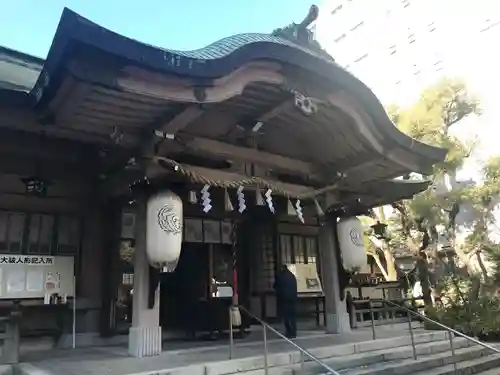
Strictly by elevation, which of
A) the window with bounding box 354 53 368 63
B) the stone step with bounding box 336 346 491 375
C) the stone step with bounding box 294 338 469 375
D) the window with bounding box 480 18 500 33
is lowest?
the stone step with bounding box 336 346 491 375

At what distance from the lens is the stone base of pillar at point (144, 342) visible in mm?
6051

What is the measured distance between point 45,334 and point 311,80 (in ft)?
19.6

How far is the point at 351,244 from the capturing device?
28.6 feet

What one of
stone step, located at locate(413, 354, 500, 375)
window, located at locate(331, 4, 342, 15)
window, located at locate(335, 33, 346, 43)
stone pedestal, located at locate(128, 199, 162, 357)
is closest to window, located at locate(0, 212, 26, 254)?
stone pedestal, located at locate(128, 199, 162, 357)

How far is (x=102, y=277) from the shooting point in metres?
7.94

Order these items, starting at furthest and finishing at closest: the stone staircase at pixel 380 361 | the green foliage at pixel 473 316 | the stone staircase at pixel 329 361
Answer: the green foliage at pixel 473 316, the stone staircase at pixel 380 361, the stone staircase at pixel 329 361

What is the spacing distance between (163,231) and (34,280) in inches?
112

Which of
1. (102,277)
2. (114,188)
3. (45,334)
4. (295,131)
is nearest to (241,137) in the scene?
(295,131)

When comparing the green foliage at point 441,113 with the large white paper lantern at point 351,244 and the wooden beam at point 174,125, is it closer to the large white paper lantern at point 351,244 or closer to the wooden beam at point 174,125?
the large white paper lantern at point 351,244

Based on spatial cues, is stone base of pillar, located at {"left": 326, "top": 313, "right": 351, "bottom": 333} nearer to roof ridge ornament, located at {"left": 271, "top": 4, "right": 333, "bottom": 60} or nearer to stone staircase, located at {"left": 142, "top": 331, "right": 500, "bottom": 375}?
stone staircase, located at {"left": 142, "top": 331, "right": 500, "bottom": 375}

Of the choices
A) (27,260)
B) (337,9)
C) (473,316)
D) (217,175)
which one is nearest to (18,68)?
(27,260)

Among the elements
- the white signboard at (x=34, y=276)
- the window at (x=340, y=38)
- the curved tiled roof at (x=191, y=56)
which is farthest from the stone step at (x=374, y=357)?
the window at (x=340, y=38)

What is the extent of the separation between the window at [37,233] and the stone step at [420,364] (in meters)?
5.13

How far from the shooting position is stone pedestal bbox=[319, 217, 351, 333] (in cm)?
882
